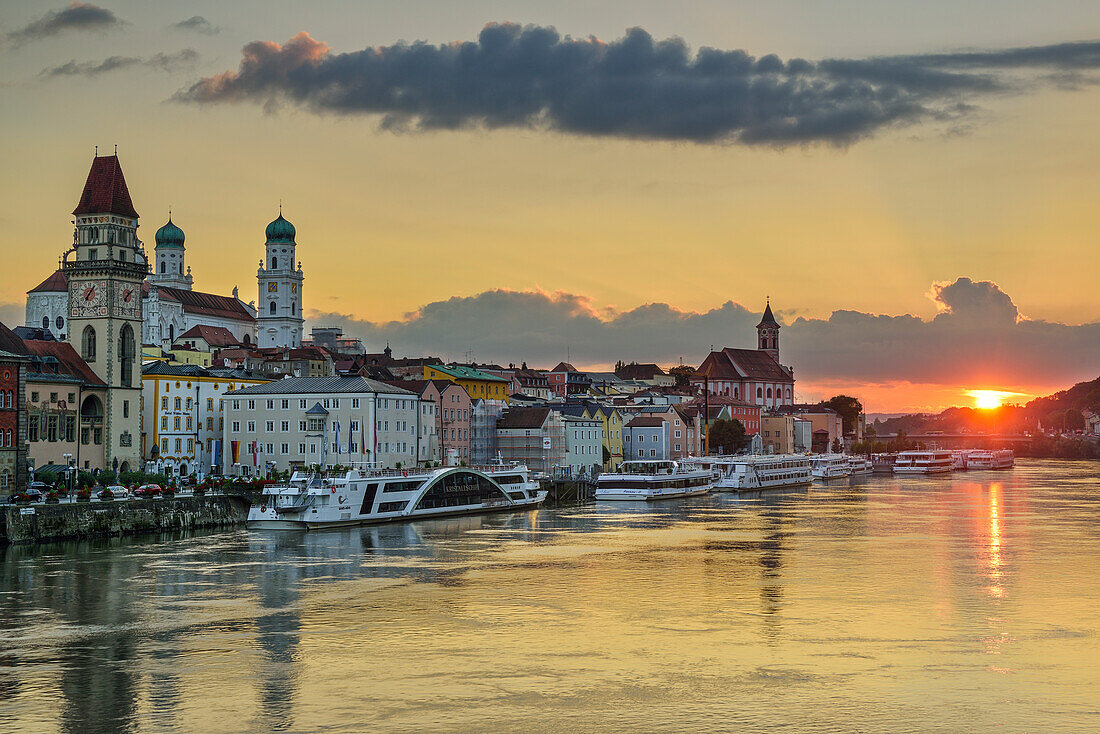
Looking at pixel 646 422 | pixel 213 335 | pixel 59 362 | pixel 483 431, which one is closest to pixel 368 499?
pixel 59 362

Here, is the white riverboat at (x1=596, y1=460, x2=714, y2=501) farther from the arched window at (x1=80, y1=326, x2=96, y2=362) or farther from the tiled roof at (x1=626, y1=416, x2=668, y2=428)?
the arched window at (x1=80, y1=326, x2=96, y2=362)

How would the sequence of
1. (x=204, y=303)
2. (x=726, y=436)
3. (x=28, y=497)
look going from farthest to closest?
1. (x=204, y=303)
2. (x=726, y=436)
3. (x=28, y=497)

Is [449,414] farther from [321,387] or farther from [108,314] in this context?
[108,314]

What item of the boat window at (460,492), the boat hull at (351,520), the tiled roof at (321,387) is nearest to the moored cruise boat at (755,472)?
the boat window at (460,492)

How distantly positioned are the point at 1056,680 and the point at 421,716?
61.9ft

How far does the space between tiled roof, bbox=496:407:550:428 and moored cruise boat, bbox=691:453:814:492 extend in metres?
21.1

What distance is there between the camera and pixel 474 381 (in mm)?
138625

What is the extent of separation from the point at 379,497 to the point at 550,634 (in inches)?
1687

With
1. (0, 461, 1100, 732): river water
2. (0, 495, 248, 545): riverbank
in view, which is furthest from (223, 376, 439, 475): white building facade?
(0, 461, 1100, 732): river water

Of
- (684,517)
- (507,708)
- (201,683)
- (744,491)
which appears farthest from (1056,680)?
(744,491)

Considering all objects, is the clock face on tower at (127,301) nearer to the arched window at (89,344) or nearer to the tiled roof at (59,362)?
the arched window at (89,344)

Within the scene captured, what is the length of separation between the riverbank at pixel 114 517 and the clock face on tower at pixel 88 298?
2177cm

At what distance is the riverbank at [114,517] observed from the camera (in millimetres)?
67875

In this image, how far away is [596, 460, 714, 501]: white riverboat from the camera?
118025 mm
